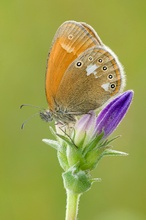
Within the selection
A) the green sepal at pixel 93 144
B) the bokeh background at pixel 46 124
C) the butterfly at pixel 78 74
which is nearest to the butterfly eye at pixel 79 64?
the butterfly at pixel 78 74

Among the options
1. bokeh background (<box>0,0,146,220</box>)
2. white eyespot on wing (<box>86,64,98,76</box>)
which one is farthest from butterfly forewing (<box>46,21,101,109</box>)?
bokeh background (<box>0,0,146,220</box>)

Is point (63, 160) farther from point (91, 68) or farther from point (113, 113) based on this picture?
point (91, 68)

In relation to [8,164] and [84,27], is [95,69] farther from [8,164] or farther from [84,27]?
[8,164]

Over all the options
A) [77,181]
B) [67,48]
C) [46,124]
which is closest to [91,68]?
[67,48]

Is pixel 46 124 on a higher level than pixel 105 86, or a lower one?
higher

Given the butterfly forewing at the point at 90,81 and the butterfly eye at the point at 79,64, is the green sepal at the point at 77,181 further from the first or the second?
the butterfly eye at the point at 79,64

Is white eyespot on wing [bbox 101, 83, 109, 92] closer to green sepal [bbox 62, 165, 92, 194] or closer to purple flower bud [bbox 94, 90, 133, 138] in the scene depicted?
purple flower bud [bbox 94, 90, 133, 138]
